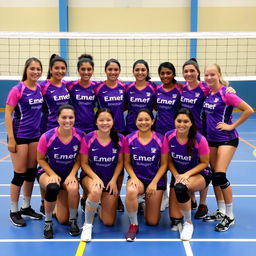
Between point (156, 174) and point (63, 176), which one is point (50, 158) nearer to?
point (63, 176)

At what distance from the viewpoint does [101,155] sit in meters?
4.11

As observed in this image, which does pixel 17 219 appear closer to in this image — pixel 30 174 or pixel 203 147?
pixel 30 174

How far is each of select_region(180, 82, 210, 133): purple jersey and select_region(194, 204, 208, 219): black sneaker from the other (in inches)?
37.5

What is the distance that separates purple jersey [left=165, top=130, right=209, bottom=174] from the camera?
4.01 metres

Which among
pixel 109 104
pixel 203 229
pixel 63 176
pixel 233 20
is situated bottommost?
pixel 203 229

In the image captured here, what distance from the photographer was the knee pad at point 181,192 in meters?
3.78

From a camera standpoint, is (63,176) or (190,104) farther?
(190,104)

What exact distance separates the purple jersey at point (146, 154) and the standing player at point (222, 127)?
1.98ft

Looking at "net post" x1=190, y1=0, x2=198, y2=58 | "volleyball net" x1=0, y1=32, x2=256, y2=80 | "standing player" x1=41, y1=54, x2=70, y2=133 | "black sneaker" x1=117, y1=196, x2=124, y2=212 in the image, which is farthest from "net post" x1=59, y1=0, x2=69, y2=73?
"black sneaker" x1=117, y1=196, x2=124, y2=212

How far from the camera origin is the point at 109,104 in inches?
185

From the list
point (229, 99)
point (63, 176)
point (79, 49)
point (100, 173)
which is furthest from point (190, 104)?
point (79, 49)

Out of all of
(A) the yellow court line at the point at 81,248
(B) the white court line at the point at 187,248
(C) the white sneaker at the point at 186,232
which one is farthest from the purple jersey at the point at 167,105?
(A) the yellow court line at the point at 81,248

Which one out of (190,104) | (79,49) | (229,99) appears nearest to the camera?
(229,99)

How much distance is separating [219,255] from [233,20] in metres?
11.1
